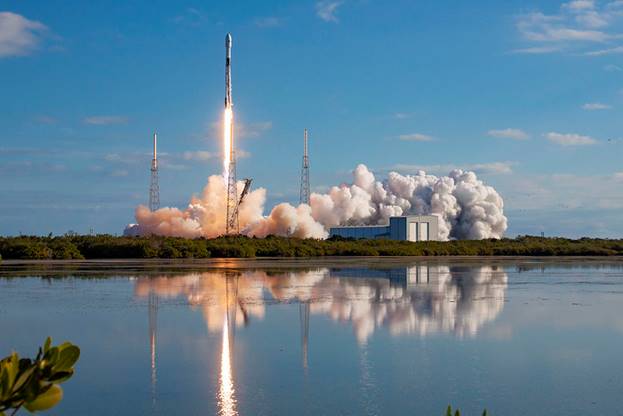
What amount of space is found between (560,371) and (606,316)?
462cm

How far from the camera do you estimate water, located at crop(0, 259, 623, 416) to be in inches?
239

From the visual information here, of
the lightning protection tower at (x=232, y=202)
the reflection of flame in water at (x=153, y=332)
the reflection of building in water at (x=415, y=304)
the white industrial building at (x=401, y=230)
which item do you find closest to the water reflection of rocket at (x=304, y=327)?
the reflection of building in water at (x=415, y=304)

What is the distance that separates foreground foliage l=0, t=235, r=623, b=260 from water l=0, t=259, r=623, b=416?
18.9 m

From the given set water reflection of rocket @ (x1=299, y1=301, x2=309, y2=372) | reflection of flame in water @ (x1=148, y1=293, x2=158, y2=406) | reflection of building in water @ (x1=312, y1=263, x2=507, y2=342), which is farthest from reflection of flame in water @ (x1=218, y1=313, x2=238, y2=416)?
reflection of building in water @ (x1=312, y1=263, x2=507, y2=342)

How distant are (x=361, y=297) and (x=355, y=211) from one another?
115ft

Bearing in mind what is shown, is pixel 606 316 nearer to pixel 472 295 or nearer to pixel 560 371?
pixel 472 295

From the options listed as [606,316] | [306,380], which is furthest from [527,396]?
[606,316]

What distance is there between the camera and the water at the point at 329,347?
607cm

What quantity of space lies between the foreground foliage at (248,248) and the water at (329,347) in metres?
18.9

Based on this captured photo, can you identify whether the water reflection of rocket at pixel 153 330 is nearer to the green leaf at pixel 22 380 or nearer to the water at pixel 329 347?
the water at pixel 329 347

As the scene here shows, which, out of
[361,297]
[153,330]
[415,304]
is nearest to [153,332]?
[153,330]

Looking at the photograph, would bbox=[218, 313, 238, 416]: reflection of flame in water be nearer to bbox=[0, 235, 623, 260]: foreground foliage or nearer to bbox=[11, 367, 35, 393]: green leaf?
bbox=[11, 367, 35, 393]: green leaf

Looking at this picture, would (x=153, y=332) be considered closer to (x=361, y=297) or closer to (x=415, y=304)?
(x=415, y=304)

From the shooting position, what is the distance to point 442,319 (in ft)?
35.7
